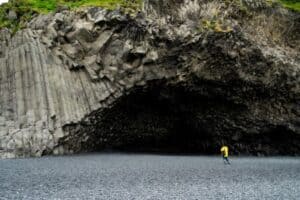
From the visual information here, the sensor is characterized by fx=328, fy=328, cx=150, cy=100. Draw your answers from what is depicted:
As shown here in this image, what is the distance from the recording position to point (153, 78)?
27.1 meters

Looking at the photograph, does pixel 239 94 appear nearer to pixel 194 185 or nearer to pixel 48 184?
pixel 194 185

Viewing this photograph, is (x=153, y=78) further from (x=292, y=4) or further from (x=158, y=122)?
(x=292, y=4)

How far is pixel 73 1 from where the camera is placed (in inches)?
1147

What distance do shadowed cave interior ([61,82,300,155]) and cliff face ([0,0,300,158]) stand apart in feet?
0.32

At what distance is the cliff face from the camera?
953 inches

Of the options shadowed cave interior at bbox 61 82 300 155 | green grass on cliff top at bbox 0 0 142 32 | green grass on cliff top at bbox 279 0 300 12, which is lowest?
shadowed cave interior at bbox 61 82 300 155

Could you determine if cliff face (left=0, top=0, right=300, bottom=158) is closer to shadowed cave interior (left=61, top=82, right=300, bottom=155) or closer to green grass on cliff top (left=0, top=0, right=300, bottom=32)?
shadowed cave interior (left=61, top=82, right=300, bottom=155)

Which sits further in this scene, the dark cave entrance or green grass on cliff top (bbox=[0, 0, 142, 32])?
the dark cave entrance

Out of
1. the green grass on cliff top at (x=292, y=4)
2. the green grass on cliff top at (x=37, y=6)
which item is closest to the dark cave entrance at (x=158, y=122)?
the green grass on cliff top at (x=37, y=6)

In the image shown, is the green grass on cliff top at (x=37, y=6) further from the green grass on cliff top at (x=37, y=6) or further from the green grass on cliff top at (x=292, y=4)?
the green grass on cliff top at (x=292, y=4)

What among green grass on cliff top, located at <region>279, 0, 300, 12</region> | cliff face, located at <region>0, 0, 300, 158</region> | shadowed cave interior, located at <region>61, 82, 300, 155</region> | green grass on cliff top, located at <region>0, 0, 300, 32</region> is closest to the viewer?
cliff face, located at <region>0, 0, 300, 158</region>

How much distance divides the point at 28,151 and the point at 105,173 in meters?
9.03

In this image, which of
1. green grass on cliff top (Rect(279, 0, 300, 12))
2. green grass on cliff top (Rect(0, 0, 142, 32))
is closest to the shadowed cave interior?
green grass on cliff top (Rect(0, 0, 142, 32))

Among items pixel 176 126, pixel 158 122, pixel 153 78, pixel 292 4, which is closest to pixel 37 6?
pixel 153 78
